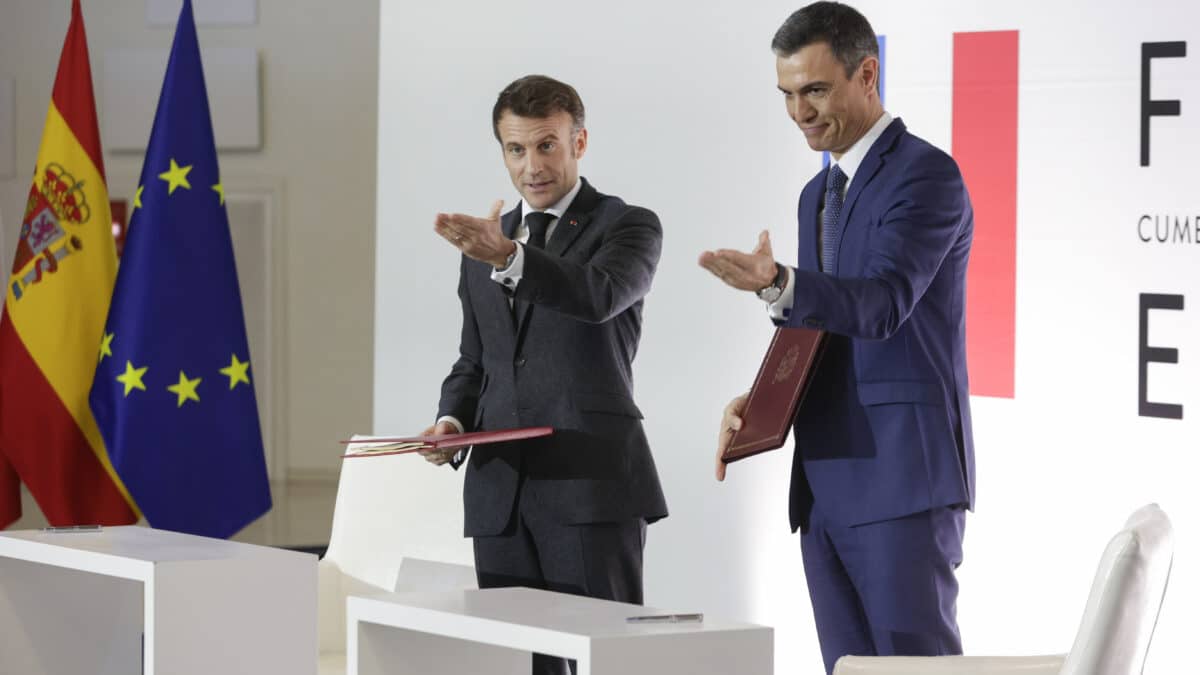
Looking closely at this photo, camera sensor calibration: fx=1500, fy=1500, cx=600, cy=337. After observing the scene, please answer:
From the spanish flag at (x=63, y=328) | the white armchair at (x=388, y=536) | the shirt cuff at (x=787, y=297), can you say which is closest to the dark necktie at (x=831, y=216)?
the shirt cuff at (x=787, y=297)

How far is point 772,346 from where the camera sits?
254cm

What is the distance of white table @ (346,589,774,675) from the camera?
1.89 metres

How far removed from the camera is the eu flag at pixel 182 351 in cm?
457

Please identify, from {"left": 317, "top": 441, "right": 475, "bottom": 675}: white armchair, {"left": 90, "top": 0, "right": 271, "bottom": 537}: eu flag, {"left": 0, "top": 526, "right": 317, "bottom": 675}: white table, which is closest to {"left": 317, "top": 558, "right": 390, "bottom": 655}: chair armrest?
{"left": 317, "top": 441, "right": 475, "bottom": 675}: white armchair

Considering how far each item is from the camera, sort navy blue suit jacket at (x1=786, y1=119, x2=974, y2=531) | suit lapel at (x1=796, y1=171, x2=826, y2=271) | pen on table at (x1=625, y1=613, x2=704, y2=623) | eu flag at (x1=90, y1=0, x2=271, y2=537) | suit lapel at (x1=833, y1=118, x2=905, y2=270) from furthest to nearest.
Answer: eu flag at (x1=90, y1=0, x2=271, y2=537) < suit lapel at (x1=796, y1=171, x2=826, y2=271) < suit lapel at (x1=833, y1=118, x2=905, y2=270) < navy blue suit jacket at (x1=786, y1=119, x2=974, y2=531) < pen on table at (x1=625, y1=613, x2=704, y2=623)

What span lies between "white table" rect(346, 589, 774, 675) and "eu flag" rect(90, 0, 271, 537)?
245 centimetres

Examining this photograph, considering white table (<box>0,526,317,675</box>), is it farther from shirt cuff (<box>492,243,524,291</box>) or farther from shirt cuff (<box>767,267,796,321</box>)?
shirt cuff (<box>767,267,796,321</box>)

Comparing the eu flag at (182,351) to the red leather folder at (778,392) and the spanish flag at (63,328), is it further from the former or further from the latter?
the red leather folder at (778,392)

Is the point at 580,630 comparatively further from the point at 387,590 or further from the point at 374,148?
the point at 374,148

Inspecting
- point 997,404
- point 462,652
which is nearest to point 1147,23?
point 997,404

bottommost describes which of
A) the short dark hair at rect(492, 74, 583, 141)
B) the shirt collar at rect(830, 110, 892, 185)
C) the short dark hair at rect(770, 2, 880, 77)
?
the shirt collar at rect(830, 110, 892, 185)

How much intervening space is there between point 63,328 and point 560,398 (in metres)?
2.51

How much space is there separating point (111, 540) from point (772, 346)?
131 cm

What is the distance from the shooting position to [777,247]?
4.17 meters
